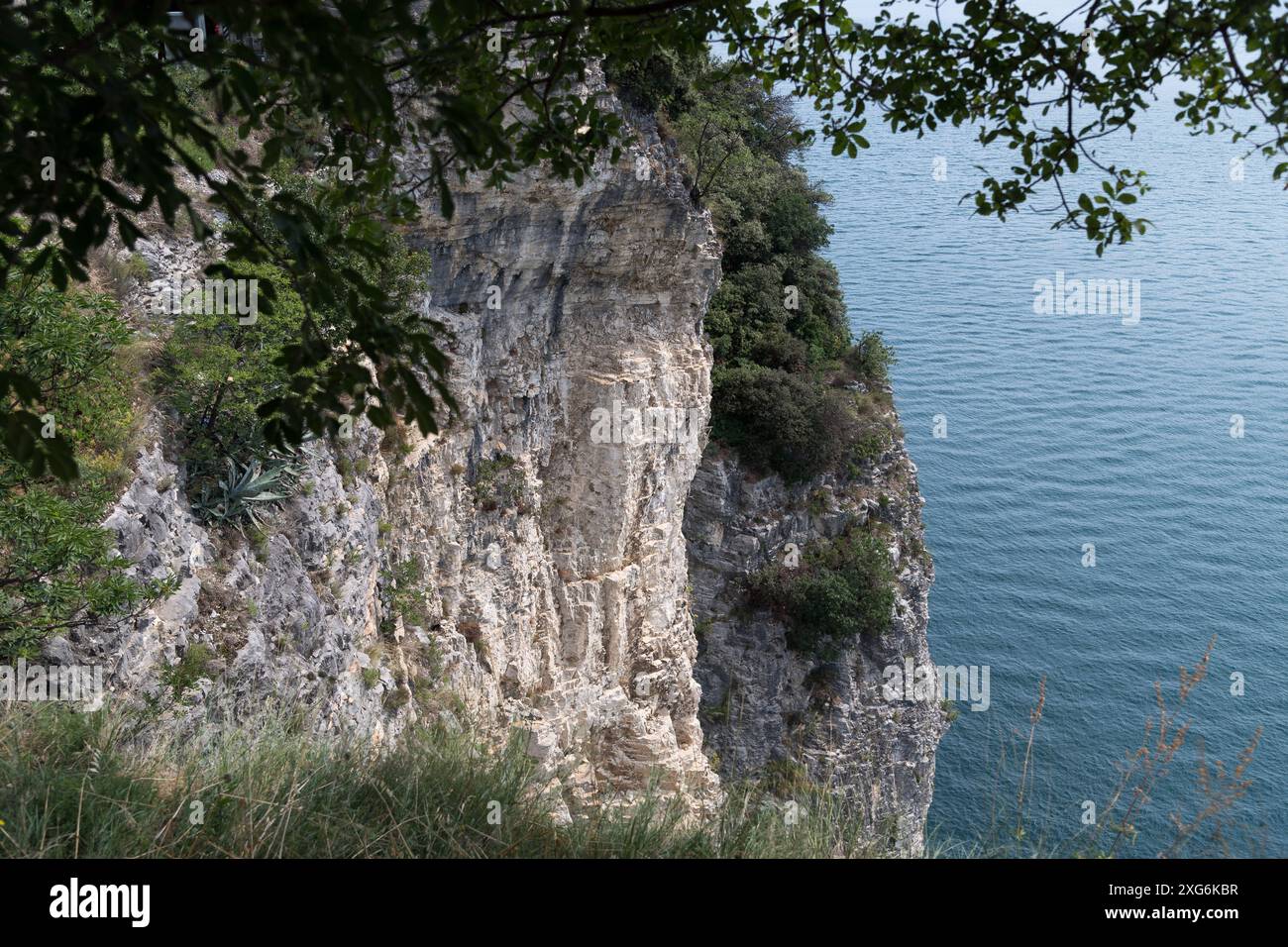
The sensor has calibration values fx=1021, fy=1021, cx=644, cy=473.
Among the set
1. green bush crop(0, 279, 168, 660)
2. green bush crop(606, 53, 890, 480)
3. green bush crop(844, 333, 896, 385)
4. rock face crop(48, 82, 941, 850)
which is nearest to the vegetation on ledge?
green bush crop(0, 279, 168, 660)

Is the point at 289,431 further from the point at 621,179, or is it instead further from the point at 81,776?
the point at 621,179

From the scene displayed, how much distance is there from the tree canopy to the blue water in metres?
17.6

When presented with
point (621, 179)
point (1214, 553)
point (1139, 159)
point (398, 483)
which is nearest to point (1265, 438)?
point (1214, 553)

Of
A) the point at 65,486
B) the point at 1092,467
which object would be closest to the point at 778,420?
the point at 65,486

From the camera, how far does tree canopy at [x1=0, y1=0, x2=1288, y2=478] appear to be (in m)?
2.37

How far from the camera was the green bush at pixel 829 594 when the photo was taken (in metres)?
22.8

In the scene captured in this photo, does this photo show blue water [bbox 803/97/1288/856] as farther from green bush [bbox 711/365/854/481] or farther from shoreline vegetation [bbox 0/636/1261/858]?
shoreline vegetation [bbox 0/636/1261/858]

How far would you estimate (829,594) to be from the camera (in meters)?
22.5

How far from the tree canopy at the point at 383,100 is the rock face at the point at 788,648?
17681 millimetres

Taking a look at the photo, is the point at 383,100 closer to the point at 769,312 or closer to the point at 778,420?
the point at 778,420

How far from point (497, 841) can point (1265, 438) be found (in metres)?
52.7

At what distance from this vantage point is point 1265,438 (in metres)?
47.7

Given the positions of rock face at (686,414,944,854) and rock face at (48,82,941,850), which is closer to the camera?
rock face at (48,82,941,850)
